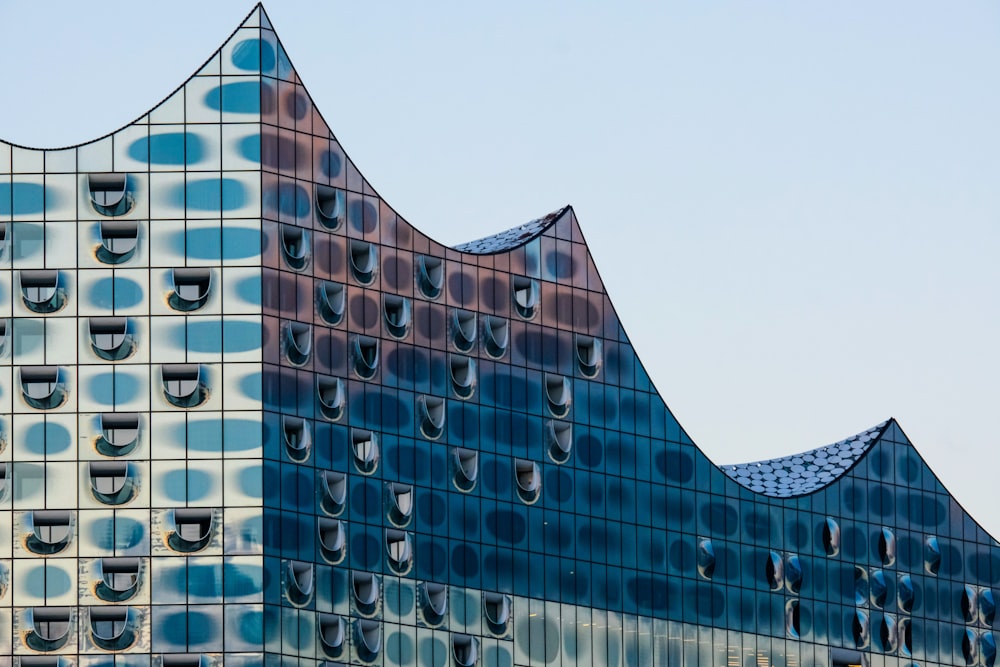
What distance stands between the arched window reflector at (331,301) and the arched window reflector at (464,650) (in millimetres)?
12234

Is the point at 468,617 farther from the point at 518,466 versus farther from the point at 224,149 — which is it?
the point at 224,149

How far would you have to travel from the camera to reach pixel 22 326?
9675 centimetres

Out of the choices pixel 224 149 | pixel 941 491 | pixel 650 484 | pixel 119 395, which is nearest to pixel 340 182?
pixel 224 149

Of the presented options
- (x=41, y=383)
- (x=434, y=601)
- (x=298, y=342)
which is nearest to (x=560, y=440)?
(x=434, y=601)

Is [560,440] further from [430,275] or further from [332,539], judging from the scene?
[332,539]

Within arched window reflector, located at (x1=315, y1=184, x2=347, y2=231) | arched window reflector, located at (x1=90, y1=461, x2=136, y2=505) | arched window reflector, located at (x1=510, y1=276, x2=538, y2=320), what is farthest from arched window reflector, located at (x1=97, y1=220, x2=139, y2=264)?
arched window reflector, located at (x1=510, y1=276, x2=538, y2=320)

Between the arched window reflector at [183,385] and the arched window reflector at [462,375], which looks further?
the arched window reflector at [462,375]

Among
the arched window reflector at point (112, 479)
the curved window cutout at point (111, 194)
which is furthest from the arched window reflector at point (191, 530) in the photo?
the curved window cutout at point (111, 194)

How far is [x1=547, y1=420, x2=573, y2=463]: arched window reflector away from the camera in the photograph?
347 feet

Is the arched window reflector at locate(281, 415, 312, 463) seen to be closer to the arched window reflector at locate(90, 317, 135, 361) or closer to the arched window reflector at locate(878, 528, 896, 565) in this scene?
the arched window reflector at locate(90, 317, 135, 361)

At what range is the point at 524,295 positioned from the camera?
105875 millimetres

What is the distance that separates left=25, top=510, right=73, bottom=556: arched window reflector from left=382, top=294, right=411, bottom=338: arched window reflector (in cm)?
1352

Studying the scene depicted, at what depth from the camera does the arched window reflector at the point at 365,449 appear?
324ft

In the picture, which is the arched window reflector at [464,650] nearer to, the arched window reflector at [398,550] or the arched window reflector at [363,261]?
the arched window reflector at [398,550]
